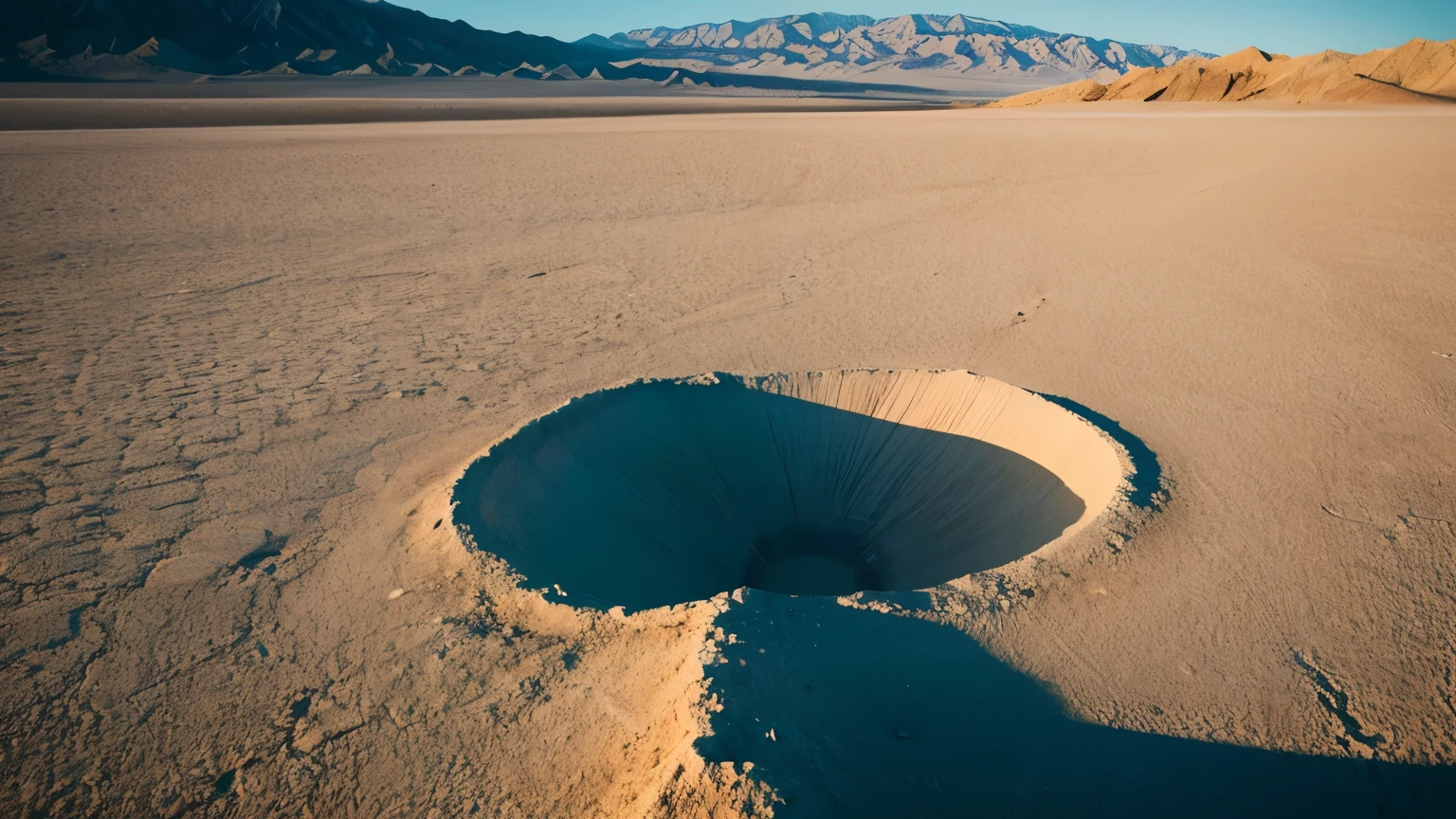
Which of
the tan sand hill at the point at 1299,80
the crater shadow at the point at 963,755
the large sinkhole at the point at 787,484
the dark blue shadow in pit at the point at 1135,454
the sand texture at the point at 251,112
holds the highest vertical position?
the tan sand hill at the point at 1299,80

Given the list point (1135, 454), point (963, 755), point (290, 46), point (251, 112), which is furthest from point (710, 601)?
point (290, 46)

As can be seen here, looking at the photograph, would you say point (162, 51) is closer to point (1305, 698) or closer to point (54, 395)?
point (54, 395)

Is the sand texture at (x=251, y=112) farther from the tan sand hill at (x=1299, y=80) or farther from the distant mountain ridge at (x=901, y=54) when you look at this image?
the distant mountain ridge at (x=901, y=54)

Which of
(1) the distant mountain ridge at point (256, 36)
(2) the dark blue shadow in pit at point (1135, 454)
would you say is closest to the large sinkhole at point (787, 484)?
(2) the dark blue shadow in pit at point (1135, 454)

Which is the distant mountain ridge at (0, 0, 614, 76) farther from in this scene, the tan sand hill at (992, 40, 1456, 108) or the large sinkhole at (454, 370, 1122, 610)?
the large sinkhole at (454, 370, 1122, 610)

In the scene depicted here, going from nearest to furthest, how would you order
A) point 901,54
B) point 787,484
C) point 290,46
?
point 787,484
point 290,46
point 901,54

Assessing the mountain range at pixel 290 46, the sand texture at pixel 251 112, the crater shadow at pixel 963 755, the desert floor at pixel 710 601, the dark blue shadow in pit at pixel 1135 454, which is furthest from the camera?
the mountain range at pixel 290 46

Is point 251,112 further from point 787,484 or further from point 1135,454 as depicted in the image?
point 1135,454
